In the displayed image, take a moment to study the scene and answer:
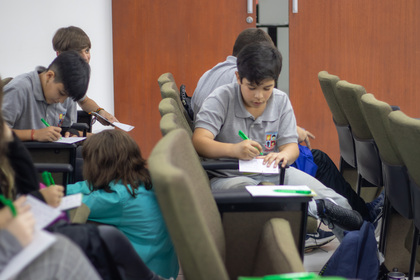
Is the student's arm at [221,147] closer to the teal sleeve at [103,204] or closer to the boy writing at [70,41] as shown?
the teal sleeve at [103,204]

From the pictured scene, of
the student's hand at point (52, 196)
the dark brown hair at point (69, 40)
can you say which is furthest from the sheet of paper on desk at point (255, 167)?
the dark brown hair at point (69, 40)

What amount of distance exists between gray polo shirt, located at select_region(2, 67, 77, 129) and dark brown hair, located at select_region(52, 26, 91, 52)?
0.61 meters

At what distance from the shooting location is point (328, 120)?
534 centimetres

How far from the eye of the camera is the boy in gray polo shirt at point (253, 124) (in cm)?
257

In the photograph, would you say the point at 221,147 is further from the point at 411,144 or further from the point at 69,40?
the point at 69,40

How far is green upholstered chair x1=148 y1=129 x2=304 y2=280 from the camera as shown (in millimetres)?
1164

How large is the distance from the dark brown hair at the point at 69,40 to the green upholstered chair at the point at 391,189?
70.2 inches

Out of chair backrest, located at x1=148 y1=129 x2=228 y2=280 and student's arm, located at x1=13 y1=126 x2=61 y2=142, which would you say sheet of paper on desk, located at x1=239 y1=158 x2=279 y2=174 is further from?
chair backrest, located at x1=148 y1=129 x2=228 y2=280

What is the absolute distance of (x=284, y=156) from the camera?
8.42 feet

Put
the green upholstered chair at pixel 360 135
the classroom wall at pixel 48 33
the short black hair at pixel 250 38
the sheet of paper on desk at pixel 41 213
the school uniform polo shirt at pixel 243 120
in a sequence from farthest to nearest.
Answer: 1. the short black hair at pixel 250 38
2. the classroom wall at pixel 48 33
3. the green upholstered chair at pixel 360 135
4. the school uniform polo shirt at pixel 243 120
5. the sheet of paper on desk at pixel 41 213

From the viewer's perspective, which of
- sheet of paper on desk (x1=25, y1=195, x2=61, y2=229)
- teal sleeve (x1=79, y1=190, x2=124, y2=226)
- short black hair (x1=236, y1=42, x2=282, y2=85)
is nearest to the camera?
sheet of paper on desk (x1=25, y1=195, x2=61, y2=229)

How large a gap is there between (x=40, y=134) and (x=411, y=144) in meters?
1.55

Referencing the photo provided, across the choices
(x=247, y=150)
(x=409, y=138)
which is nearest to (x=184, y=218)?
(x=409, y=138)

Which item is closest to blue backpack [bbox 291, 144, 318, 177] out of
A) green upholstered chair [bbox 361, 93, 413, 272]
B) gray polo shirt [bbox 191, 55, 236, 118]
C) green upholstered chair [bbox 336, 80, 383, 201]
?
green upholstered chair [bbox 336, 80, 383, 201]
